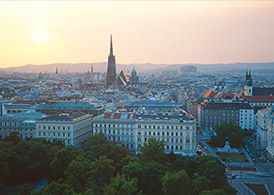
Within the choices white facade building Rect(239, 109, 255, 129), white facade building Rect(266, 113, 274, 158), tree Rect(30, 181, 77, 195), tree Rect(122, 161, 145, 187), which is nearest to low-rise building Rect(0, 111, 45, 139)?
tree Rect(122, 161, 145, 187)

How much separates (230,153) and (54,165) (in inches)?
1476

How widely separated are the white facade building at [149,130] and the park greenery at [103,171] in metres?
8.88

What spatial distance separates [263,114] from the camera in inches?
3297

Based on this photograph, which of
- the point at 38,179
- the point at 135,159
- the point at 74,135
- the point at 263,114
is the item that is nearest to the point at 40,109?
the point at 74,135

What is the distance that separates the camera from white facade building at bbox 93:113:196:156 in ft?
237

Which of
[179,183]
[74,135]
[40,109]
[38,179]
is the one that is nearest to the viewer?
[179,183]

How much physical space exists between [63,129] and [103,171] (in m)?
26.6

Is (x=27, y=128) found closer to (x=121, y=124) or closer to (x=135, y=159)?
(x=121, y=124)

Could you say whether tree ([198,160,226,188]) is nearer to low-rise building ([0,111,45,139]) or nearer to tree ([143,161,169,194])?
tree ([143,161,169,194])

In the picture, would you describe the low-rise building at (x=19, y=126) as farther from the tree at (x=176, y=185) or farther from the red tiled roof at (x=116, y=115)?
the tree at (x=176, y=185)

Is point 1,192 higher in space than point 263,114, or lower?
lower

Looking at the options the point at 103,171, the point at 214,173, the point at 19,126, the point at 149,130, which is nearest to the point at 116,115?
the point at 149,130

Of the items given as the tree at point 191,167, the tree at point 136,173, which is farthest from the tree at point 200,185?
the tree at point 191,167

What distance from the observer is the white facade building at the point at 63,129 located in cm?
7469
